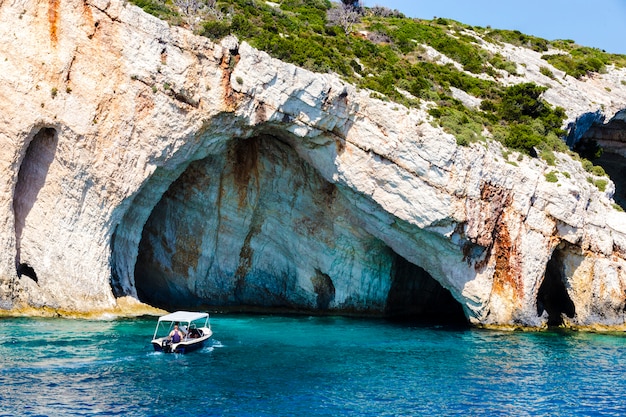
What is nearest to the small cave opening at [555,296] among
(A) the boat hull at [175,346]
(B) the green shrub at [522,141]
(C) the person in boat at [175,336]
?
(B) the green shrub at [522,141]

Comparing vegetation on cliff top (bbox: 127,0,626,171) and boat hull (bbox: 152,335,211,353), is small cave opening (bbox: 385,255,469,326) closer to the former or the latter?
vegetation on cliff top (bbox: 127,0,626,171)

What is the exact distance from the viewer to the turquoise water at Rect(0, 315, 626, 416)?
19.9 metres

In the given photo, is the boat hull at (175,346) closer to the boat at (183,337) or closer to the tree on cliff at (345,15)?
the boat at (183,337)

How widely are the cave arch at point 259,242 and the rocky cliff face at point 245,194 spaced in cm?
12

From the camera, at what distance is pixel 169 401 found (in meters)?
19.9

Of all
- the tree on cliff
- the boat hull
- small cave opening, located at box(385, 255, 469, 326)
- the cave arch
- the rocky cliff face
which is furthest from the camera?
the tree on cliff

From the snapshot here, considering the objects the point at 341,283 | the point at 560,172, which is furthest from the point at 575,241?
the point at 341,283

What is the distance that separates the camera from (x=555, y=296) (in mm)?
39844

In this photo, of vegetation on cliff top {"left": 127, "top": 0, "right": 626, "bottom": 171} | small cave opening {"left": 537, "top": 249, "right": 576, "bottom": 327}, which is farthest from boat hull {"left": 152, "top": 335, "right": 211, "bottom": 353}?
small cave opening {"left": 537, "top": 249, "right": 576, "bottom": 327}

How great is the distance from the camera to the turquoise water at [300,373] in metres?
19.9

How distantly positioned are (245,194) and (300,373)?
52.1 ft

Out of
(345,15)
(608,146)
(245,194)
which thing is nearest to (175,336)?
(245,194)

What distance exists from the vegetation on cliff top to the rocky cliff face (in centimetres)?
175

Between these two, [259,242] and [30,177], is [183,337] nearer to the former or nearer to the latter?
[30,177]
